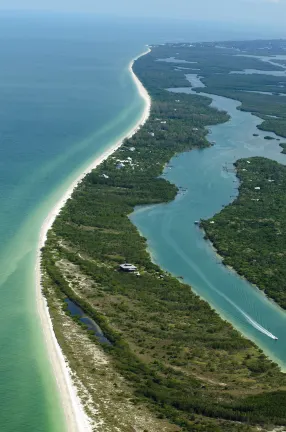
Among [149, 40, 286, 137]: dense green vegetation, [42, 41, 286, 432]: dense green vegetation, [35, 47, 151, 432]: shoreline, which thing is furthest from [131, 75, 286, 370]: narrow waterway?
[149, 40, 286, 137]: dense green vegetation

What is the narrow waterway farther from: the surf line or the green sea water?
the green sea water

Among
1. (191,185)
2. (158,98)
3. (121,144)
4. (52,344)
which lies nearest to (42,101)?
(158,98)

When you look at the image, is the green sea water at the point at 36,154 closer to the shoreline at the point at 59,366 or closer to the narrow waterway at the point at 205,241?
the shoreline at the point at 59,366

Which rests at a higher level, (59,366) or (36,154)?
(36,154)

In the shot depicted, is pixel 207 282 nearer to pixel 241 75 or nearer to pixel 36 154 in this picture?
pixel 36 154

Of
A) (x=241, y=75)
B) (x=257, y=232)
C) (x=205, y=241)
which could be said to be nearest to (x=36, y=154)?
(x=205, y=241)
